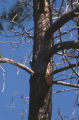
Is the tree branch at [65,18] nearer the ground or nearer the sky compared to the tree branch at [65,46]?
nearer the sky

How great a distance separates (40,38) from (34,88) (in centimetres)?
60

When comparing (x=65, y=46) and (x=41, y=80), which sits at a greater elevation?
(x=65, y=46)

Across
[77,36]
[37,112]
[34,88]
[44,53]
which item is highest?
[77,36]

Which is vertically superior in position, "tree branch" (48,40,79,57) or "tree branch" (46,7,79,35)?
"tree branch" (46,7,79,35)

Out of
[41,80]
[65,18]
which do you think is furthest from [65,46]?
[41,80]

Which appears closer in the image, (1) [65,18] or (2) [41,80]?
(1) [65,18]

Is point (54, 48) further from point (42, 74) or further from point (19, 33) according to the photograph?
point (19, 33)

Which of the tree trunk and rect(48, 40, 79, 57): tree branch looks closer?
rect(48, 40, 79, 57): tree branch

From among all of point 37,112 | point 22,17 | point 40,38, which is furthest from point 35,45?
point 22,17

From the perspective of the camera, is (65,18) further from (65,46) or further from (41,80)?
(41,80)

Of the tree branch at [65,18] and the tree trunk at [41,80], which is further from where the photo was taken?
Answer: the tree trunk at [41,80]

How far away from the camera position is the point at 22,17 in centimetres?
396

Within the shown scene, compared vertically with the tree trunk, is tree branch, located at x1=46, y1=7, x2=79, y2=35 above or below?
above

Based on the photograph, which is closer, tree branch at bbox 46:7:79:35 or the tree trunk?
tree branch at bbox 46:7:79:35
